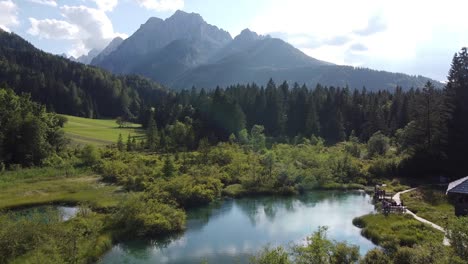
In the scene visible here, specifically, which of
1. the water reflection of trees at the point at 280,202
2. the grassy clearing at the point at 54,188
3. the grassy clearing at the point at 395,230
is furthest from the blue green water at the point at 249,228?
the grassy clearing at the point at 54,188

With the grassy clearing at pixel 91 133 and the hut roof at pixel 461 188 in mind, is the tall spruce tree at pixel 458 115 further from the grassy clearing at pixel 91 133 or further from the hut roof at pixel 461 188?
the grassy clearing at pixel 91 133

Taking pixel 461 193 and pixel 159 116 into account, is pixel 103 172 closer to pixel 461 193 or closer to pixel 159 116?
pixel 461 193

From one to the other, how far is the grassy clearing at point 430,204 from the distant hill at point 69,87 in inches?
3986

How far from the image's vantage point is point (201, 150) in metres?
70.1

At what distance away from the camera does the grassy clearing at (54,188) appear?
45844mm

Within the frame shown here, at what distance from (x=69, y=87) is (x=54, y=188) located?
11406cm

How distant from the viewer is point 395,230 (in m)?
35.5

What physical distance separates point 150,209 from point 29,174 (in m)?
31.2

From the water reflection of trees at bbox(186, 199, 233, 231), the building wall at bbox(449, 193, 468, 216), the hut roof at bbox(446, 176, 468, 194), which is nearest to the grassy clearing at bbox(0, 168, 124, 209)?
the water reflection of trees at bbox(186, 199, 233, 231)

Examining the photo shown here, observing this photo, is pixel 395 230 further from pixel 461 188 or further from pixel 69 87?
pixel 69 87

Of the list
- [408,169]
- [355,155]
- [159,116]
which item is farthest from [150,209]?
[159,116]

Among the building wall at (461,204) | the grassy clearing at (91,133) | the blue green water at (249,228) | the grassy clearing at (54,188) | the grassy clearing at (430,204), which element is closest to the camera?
the blue green water at (249,228)

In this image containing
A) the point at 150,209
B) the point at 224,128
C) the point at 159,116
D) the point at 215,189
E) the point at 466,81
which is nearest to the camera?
the point at 150,209

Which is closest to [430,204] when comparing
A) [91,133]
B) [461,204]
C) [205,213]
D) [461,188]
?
[461,204]
